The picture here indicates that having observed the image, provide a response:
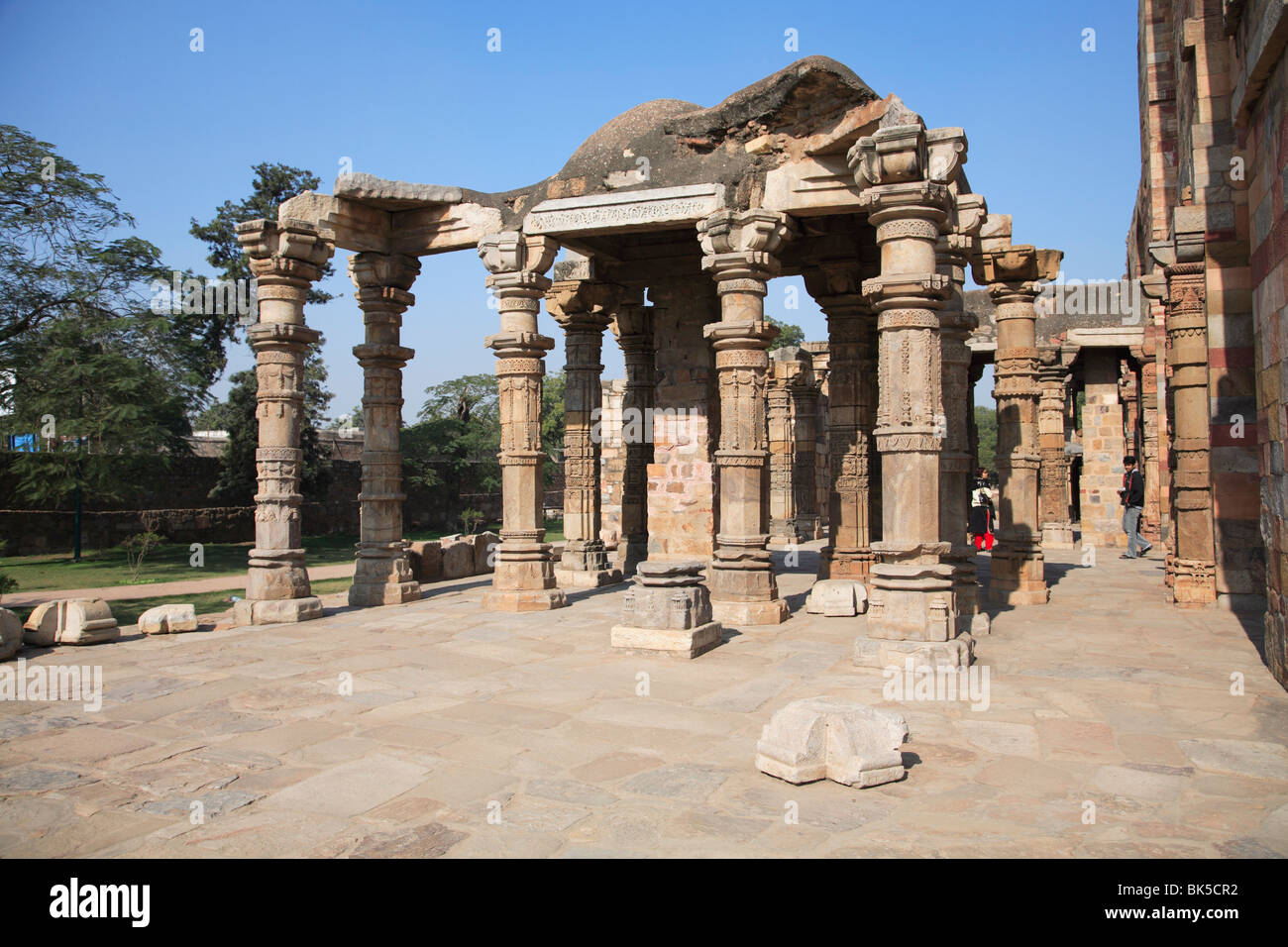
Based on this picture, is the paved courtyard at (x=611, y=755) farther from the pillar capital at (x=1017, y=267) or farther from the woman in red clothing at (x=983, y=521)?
the woman in red clothing at (x=983, y=521)

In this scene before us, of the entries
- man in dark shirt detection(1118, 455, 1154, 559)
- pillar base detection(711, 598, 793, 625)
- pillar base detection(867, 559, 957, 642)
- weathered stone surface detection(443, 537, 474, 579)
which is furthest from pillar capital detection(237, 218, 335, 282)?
man in dark shirt detection(1118, 455, 1154, 559)

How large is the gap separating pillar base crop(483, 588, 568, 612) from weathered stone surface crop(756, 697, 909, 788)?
233 inches

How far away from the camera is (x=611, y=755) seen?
4.92 meters

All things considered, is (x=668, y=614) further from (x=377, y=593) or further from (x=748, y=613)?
(x=377, y=593)

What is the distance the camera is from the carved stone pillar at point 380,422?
11172mm

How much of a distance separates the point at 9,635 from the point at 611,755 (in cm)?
619

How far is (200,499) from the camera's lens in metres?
24.6

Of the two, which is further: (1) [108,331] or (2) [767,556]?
(1) [108,331]

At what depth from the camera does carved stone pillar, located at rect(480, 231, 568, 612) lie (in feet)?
33.9

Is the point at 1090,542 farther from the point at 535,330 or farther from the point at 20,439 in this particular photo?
the point at 20,439

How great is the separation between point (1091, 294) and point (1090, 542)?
5.82 meters

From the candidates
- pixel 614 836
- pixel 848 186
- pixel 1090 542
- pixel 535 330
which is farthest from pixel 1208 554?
Answer: pixel 1090 542

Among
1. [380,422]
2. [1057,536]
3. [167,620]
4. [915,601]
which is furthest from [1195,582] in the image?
[167,620]

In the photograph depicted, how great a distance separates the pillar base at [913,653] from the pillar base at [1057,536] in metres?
14.3
